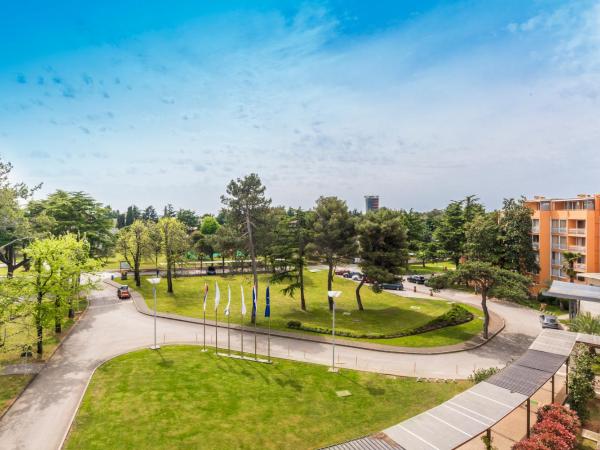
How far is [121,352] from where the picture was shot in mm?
30109

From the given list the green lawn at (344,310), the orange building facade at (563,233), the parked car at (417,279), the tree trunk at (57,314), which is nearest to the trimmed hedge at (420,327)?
the green lawn at (344,310)

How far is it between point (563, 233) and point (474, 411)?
4647cm

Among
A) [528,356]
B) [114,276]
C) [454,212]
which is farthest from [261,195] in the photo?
[454,212]

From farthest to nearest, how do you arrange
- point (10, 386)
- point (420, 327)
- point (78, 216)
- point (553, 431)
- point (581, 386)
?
point (78, 216) → point (420, 327) → point (10, 386) → point (581, 386) → point (553, 431)

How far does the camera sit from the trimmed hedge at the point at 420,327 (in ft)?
113

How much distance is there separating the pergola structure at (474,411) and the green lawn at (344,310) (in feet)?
44.5

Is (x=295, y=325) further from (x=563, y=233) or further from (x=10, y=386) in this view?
(x=563, y=233)

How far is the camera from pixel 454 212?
7081 centimetres

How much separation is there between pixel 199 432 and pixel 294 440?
4961 millimetres

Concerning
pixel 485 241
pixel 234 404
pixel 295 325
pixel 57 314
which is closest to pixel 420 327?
pixel 295 325

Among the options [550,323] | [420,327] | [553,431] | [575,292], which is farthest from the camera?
[550,323]

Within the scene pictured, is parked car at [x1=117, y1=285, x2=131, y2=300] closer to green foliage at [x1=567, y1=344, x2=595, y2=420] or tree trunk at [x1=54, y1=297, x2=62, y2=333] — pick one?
tree trunk at [x1=54, y1=297, x2=62, y2=333]

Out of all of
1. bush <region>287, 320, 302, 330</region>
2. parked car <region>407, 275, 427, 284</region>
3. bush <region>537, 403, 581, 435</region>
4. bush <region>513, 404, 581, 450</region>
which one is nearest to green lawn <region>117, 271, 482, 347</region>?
bush <region>287, 320, 302, 330</region>

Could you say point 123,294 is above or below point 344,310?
above
